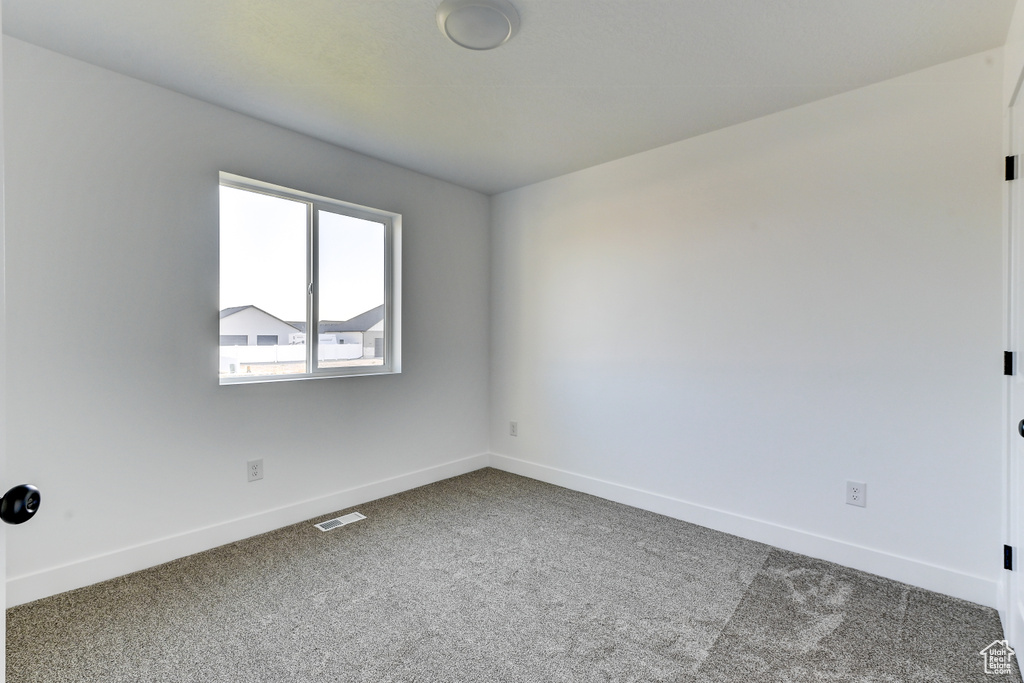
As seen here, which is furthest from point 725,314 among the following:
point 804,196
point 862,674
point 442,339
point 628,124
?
point 442,339

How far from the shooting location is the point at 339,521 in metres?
3.16

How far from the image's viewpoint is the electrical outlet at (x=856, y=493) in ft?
8.43

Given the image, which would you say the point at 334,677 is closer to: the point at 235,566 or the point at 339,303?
the point at 235,566

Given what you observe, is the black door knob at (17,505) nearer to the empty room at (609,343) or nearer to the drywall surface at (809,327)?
the empty room at (609,343)

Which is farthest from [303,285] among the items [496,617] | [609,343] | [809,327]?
[809,327]

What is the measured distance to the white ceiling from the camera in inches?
80.1

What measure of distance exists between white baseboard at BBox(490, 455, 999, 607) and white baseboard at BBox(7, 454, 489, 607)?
141cm

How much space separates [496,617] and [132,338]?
2164 mm

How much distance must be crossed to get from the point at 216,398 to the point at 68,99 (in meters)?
1.53

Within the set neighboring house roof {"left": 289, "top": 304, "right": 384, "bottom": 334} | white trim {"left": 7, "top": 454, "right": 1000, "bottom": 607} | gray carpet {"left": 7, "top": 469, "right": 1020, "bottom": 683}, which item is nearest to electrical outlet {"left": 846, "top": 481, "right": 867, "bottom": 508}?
white trim {"left": 7, "top": 454, "right": 1000, "bottom": 607}

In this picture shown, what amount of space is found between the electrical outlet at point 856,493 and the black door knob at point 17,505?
3.10 metres

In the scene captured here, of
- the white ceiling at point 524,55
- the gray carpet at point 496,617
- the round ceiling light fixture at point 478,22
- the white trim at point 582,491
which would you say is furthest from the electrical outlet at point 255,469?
the round ceiling light fixture at point 478,22

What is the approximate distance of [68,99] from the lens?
233cm

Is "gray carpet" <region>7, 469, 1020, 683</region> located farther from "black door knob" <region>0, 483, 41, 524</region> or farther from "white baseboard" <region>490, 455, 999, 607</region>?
"black door knob" <region>0, 483, 41, 524</region>
